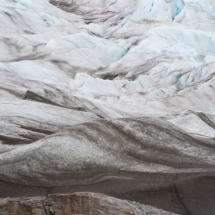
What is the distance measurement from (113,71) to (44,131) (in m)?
14.4

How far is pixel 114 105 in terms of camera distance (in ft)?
42.4

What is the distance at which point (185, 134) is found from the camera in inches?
253

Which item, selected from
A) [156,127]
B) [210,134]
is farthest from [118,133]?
[210,134]

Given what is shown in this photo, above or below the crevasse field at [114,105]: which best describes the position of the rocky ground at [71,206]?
above

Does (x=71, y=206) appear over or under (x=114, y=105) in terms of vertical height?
over

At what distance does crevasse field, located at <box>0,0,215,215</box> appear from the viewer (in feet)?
14.2

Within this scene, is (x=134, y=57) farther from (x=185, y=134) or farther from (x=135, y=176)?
(x=135, y=176)

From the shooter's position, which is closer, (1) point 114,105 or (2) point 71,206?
(2) point 71,206

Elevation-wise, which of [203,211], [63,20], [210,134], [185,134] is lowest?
[63,20]

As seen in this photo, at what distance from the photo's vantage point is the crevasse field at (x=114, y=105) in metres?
4.32

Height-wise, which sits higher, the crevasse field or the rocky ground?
the rocky ground

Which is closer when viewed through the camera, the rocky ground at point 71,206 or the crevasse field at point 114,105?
the rocky ground at point 71,206

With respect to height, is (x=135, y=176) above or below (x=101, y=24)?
above

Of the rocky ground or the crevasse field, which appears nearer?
the rocky ground
